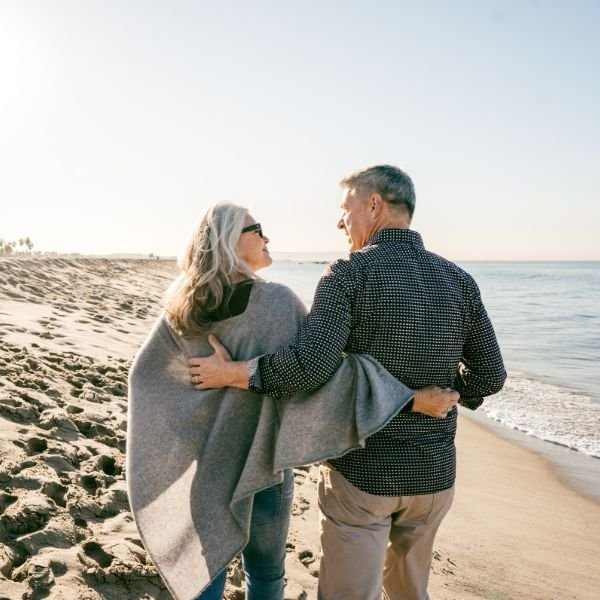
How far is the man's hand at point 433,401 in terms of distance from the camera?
2119 millimetres

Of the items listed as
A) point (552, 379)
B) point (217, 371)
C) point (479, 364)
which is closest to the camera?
point (217, 371)

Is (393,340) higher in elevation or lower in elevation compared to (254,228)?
lower

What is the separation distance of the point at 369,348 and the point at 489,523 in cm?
338

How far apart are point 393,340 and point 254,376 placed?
1.79 ft

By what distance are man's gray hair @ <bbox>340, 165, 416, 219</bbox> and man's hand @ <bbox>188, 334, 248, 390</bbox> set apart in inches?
34.6

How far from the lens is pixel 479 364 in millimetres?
2393

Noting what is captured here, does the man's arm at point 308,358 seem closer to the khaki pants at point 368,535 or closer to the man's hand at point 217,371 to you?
the man's hand at point 217,371

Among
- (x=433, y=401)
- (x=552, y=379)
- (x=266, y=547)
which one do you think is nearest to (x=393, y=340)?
(x=433, y=401)

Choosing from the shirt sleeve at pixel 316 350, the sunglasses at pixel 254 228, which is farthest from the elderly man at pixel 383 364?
the sunglasses at pixel 254 228

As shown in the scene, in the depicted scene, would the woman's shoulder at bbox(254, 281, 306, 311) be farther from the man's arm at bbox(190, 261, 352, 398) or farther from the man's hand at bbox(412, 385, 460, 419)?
the man's hand at bbox(412, 385, 460, 419)

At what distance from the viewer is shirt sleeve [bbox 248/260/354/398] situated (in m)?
1.97

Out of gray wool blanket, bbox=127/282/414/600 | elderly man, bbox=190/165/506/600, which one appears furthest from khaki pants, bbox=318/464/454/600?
gray wool blanket, bbox=127/282/414/600

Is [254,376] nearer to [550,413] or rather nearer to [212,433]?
[212,433]

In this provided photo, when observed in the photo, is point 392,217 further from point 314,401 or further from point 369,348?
point 314,401
